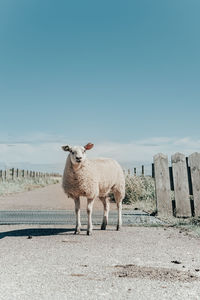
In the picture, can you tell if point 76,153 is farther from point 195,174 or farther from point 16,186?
point 16,186

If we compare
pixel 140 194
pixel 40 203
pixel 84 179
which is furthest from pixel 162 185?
pixel 40 203

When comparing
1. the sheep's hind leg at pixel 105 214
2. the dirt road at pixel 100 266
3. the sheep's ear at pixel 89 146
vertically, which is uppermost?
the sheep's ear at pixel 89 146

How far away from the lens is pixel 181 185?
955 cm

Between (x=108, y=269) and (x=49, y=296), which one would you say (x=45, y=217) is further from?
(x=49, y=296)

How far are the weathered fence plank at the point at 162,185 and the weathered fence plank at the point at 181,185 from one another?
0.23 metres

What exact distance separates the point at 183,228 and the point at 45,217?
3997 millimetres

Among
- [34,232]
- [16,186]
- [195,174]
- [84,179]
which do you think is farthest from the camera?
[16,186]

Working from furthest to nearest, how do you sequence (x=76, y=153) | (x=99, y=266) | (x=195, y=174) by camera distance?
(x=195, y=174), (x=76, y=153), (x=99, y=266)

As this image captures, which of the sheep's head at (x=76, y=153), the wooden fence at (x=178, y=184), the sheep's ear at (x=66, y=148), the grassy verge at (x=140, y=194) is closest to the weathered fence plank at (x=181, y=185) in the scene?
the wooden fence at (x=178, y=184)

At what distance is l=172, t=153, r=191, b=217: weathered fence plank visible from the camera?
9.43 metres

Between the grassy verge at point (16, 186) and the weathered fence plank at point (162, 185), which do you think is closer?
the weathered fence plank at point (162, 185)

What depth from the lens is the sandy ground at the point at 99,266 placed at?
3.17 m

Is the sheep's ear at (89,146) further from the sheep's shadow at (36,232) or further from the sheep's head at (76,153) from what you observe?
the sheep's shadow at (36,232)

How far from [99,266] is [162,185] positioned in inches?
230
